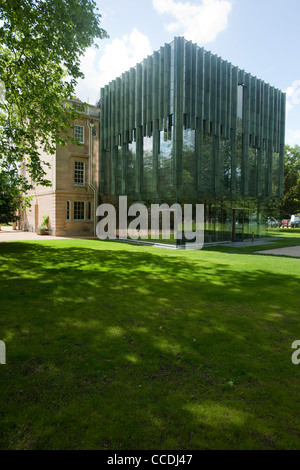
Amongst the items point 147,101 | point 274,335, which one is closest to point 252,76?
point 147,101

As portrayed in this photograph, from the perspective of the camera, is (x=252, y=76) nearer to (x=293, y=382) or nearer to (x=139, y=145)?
(x=139, y=145)

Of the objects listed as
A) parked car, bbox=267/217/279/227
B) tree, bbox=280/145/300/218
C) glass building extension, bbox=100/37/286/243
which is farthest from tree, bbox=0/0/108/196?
Answer: tree, bbox=280/145/300/218

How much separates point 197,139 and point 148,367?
18126 mm

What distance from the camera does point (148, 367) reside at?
13.2ft

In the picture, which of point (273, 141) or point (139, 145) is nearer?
point (139, 145)

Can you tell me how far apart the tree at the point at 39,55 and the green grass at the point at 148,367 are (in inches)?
391

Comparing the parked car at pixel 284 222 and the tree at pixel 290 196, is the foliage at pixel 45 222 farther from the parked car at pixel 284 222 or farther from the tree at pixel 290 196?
the parked car at pixel 284 222

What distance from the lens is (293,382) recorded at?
3.78 m

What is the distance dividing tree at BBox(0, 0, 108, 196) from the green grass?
9.94 metres

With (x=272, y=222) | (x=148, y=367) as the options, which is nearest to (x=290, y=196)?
(x=272, y=222)

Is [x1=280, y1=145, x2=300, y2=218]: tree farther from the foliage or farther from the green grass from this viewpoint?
the green grass

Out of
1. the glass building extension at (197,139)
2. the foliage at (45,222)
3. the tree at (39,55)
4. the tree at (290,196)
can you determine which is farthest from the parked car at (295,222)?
the tree at (39,55)

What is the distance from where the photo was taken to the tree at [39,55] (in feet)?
39.9
